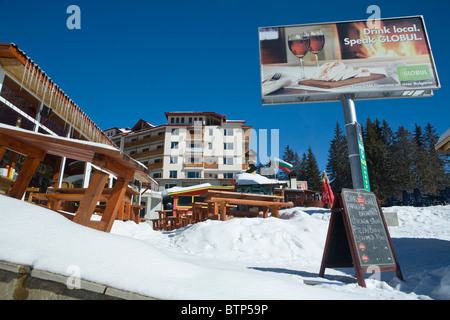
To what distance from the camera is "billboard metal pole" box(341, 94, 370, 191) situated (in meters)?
13.5

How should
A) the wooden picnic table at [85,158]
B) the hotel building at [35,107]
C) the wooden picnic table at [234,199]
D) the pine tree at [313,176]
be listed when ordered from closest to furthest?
the wooden picnic table at [85,158] → the wooden picnic table at [234,199] → the hotel building at [35,107] → the pine tree at [313,176]

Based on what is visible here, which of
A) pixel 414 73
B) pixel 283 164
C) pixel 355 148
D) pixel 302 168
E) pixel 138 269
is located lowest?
pixel 138 269

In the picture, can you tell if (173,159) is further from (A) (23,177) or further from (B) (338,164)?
(A) (23,177)

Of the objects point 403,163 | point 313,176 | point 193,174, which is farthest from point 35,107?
point 313,176

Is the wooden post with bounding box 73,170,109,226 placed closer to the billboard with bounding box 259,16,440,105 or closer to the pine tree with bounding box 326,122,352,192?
the billboard with bounding box 259,16,440,105

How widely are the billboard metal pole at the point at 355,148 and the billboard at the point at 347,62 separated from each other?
3.27 feet

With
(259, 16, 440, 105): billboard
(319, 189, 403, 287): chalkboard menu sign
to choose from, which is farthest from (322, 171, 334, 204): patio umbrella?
(319, 189, 403, 287): chalkboard menu sign

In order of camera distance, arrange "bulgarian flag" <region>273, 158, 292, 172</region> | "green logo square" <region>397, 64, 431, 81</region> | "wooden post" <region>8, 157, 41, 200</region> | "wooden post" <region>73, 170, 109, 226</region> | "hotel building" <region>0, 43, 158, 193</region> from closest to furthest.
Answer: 1. "wooden post" <region>73, 170, 109, 226</region>
2. "wooden post" <region>8, 157, 41, 200</region>
3. "hotel building" <region>0, 43, 158, 193</region>
4. "green logo square" <region>397, 64, 431, 81</region>
5. "bulgarian flag" <region>273, 158, 292, 172</region>

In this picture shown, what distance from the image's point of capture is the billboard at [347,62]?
1570cm

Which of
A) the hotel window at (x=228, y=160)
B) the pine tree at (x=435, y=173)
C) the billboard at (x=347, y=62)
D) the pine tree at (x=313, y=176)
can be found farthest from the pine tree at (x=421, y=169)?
the billboard at (x=347, y=62)

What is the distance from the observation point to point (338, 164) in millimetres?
50438

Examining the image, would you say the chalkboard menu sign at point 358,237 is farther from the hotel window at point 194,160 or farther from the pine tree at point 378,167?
the pine tree at point 378,167

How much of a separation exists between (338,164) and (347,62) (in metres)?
37.2

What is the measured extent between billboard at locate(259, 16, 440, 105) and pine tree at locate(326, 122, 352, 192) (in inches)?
1281
